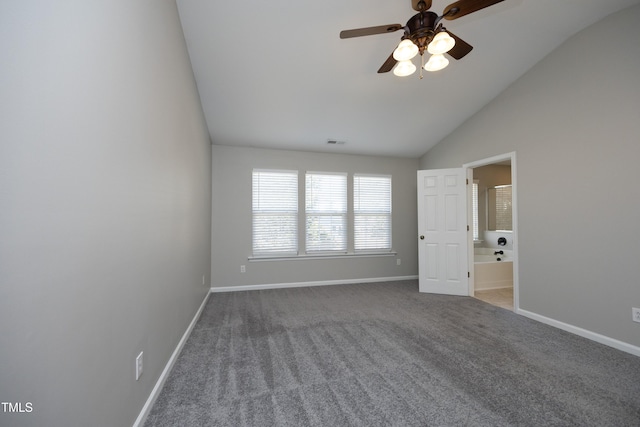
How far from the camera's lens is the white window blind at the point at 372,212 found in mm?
5121

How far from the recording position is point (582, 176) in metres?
2.73

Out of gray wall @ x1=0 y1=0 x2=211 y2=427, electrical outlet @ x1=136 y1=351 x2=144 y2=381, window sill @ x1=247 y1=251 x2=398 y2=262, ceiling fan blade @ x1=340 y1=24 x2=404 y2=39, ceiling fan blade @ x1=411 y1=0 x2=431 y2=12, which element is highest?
Result: ceiling fan blade @ x1=411 y1=0 x2=431 y2=12

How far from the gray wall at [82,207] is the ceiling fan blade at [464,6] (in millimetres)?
1889

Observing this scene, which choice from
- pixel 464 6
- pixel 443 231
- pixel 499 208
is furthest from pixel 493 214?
pixel 464 6

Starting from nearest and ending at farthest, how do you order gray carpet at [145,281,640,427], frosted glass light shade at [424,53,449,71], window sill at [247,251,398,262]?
gray carpet at [145,281,640,427]
frosted glass light shade at [424,53,449,71]
window sill at [247,251,398,262]

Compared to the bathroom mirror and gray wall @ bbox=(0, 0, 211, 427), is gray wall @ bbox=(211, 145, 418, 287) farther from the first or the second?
gray wall @ bbox=(0, 0, 211, 427)

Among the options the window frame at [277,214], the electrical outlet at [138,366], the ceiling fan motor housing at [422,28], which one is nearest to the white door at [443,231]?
the window frame at [277,214]

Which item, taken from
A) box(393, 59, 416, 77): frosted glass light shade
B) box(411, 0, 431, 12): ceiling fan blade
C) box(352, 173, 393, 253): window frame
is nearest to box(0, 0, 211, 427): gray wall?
box(411, 0, 431, 12): ceiling fan blade

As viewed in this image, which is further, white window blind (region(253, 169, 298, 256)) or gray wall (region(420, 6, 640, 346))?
white window blind (region(253, 169, 298, 256))

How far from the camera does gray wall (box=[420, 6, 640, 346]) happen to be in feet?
7.86

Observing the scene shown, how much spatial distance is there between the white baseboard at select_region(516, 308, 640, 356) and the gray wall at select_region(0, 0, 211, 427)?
3.90 metres

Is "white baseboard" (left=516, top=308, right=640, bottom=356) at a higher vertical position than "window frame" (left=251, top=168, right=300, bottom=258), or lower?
lower

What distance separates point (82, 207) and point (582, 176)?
13.3 ft

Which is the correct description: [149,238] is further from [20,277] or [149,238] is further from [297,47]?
[297,47]
